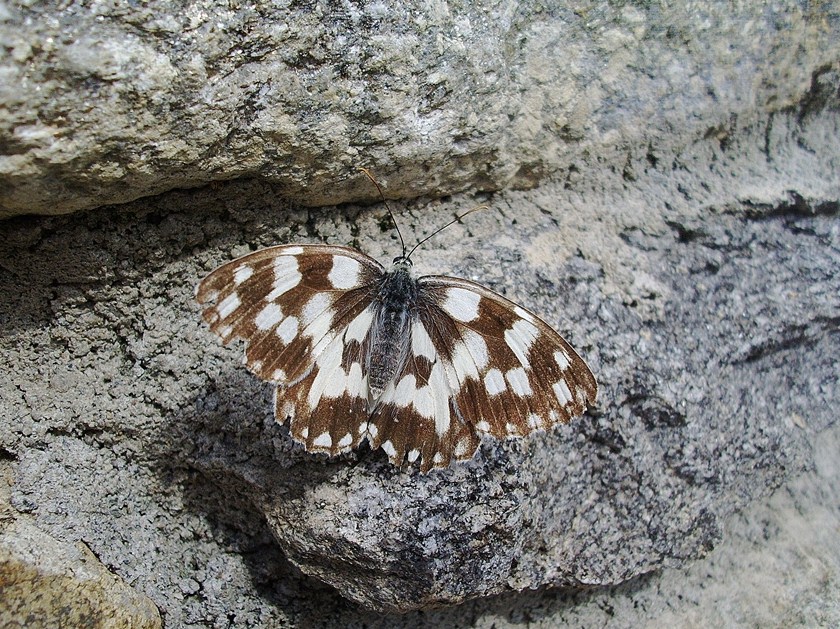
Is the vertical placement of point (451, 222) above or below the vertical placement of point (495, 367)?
above

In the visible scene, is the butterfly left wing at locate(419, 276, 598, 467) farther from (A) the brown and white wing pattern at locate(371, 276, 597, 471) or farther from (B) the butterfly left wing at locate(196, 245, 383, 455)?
(B) the butterfly left wing at locate(196, 245, 383, 455)

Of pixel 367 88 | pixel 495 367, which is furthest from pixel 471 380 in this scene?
pixel 367 88

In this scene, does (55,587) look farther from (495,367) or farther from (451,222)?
(451,222)

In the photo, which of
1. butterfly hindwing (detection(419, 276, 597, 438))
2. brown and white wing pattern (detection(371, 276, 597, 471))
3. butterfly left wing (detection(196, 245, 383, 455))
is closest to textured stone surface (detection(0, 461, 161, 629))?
butterfly left wing (detection(196, 245, 383, 455))

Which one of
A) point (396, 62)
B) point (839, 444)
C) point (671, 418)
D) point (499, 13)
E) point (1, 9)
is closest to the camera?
point (1, 9)

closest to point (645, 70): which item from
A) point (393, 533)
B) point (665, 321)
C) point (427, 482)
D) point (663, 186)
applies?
point (663, 186)

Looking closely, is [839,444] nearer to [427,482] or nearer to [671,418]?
[671,418]
